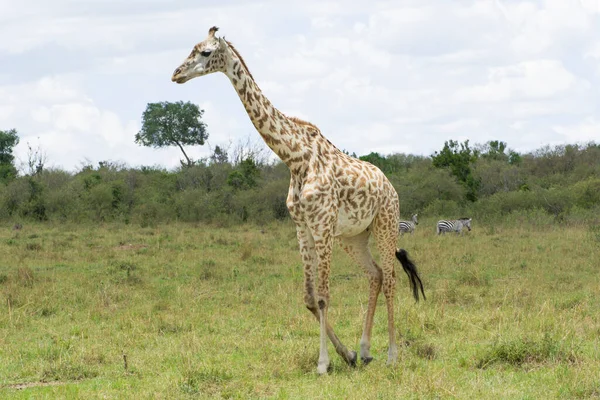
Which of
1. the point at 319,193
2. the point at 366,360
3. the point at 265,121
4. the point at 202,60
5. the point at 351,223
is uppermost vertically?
the point at 202,60

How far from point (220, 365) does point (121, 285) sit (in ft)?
18.5

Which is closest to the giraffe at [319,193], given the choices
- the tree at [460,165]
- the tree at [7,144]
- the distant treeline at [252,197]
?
the distant treeline at [252,197]

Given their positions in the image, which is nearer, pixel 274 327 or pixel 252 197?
pixel 274 327

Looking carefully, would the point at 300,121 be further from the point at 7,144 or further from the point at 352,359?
the point at 7,144

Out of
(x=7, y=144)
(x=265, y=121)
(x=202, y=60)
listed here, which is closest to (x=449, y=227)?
(x=265, y=121)

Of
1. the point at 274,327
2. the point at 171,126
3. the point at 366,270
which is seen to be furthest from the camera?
the point at 171,126

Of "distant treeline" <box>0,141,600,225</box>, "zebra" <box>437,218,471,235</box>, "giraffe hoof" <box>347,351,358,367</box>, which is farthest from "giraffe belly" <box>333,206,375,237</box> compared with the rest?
"distant treeline" <box>0,141,600,225</box>

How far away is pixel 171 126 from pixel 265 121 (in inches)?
1667

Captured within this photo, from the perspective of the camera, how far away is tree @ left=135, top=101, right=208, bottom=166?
4762 centimetres

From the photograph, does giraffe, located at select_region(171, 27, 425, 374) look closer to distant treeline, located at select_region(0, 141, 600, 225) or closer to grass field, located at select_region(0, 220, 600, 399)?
grass field, located at select_region(0, 220, 600, 399)

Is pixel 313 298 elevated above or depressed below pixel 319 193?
below

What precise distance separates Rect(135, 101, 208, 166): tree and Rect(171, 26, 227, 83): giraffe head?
1638 inches

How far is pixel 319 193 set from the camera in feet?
19.2

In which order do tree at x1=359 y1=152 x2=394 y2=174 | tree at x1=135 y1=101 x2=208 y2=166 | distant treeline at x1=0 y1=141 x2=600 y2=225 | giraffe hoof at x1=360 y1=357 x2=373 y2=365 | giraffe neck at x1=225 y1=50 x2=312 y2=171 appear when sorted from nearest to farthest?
giraffe neck at x1=225 y1=50 x2=312 y2=171 → giraffe hoof at x1=360 y1=357 x2=373 y2=365 → distant treeline at x1=0 y1=141 x2=600 y2=225 → tree at x1=359 y1=152 x2=394 y2=174 → tree at x1=135 y1=101 x2=208 y2=166
